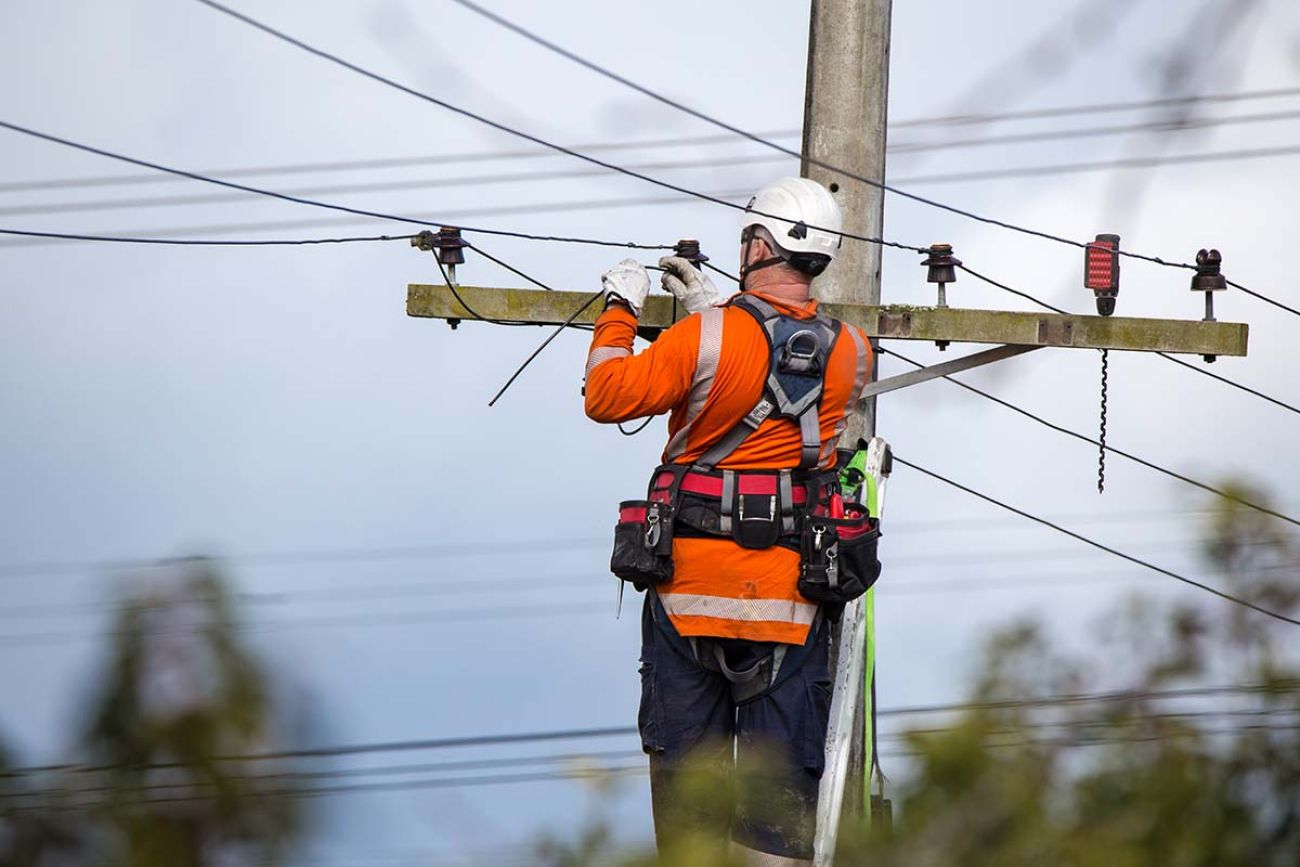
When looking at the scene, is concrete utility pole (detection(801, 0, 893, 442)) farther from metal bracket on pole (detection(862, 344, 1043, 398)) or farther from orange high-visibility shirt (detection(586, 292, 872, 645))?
orange high-visibility shirt (detection(586, 292, 872, 645))

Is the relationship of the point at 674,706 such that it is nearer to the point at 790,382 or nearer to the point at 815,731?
the point at 815,731

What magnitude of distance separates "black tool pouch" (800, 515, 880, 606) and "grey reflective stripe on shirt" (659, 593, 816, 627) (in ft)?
0.21

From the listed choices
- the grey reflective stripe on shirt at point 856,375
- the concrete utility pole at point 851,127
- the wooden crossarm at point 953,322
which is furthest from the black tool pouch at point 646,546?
the concrete utility pole at point 851,127

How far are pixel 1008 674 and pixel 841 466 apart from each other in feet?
12.4

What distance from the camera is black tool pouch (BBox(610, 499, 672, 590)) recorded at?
18.4 feet

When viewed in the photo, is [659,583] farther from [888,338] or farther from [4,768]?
[4,768]

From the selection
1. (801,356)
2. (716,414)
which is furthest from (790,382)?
(716,414)

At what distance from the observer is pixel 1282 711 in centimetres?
251

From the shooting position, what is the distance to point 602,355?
5.53 m

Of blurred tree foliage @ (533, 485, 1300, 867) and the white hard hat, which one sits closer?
blurred tree foliage @ (533, 485, 1300, 867)

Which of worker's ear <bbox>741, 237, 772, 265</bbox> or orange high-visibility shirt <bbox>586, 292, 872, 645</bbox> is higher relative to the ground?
worker's ear <bbox>741, 237, 772, 265</bbox>

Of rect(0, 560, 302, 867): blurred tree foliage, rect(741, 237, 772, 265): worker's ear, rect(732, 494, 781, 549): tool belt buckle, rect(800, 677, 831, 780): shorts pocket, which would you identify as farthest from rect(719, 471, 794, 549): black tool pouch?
rect(0, 560, 302, 867): blurred tree foliage

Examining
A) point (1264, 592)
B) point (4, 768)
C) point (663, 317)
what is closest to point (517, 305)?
point (663, 317)

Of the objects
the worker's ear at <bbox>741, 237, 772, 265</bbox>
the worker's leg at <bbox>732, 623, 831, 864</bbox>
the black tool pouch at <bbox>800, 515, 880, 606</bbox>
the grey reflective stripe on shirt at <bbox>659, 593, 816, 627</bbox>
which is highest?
the worker's ear at <bbox>741, 237, 772, 265</bbox>
